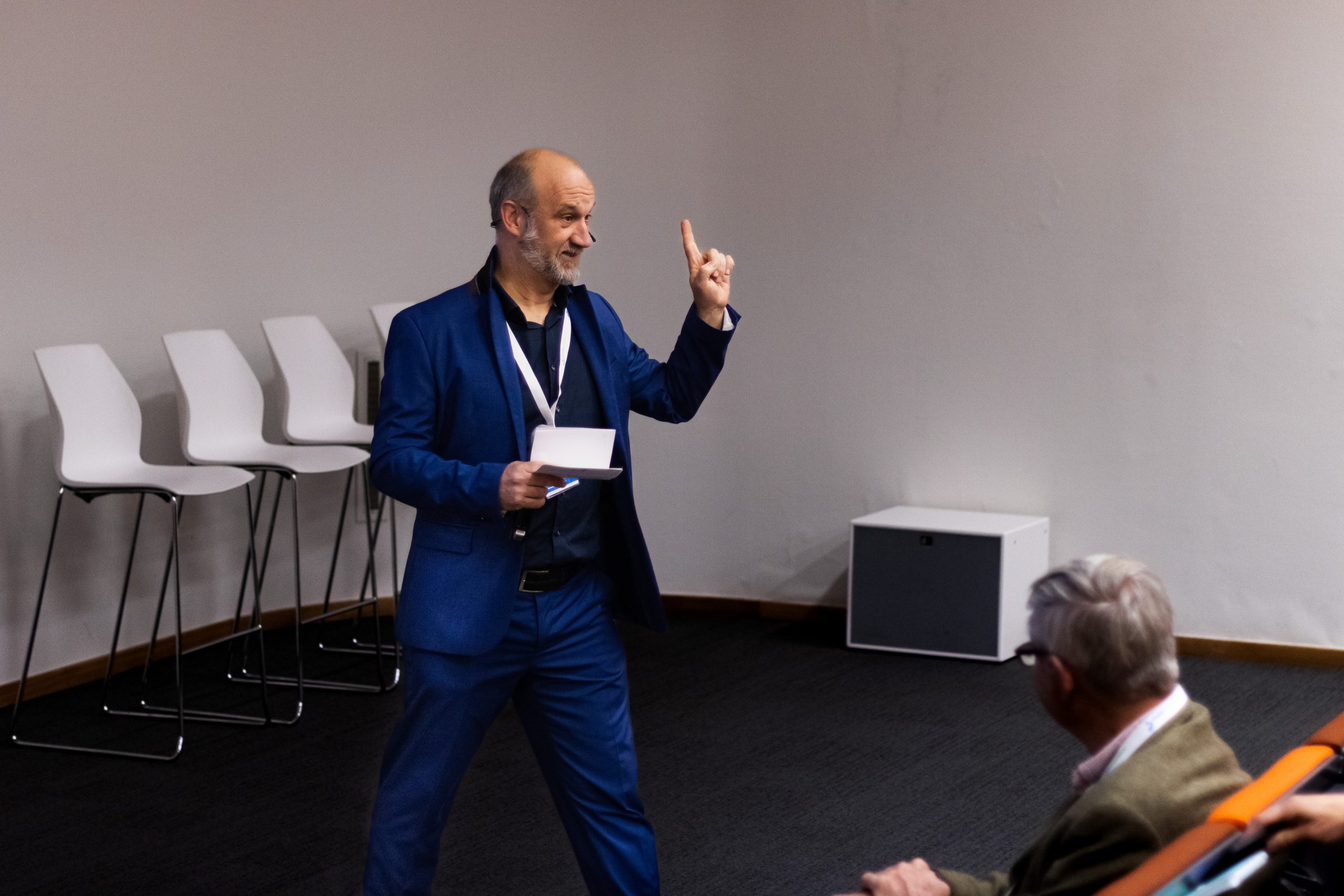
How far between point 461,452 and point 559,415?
193mm

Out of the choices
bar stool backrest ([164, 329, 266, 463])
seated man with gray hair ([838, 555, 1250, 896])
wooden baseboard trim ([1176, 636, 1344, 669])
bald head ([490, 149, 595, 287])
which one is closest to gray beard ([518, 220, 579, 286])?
bald head ([490, 149, 595, 287])

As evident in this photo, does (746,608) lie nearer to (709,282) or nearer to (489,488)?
(709,282)

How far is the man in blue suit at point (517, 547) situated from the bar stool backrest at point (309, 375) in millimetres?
2776

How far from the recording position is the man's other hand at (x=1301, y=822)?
1.46 metres

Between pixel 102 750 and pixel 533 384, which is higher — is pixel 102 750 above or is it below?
below

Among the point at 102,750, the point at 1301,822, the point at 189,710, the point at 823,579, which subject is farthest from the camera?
the point at 823,579

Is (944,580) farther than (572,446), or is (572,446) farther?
(944,580)

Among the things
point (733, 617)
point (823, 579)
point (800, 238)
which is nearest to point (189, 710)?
point (733, 617)

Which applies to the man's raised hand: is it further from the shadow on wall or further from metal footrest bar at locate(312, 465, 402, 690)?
the shadow on wall

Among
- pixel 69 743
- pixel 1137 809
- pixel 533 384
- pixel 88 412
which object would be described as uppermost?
pixel 533 384

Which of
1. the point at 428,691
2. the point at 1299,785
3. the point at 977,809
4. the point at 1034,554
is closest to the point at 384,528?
the point at 1034,554

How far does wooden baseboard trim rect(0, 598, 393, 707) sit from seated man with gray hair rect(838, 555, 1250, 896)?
4.21 m

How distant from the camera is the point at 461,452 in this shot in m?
2.60

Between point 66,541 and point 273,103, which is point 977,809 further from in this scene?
point 273,103
